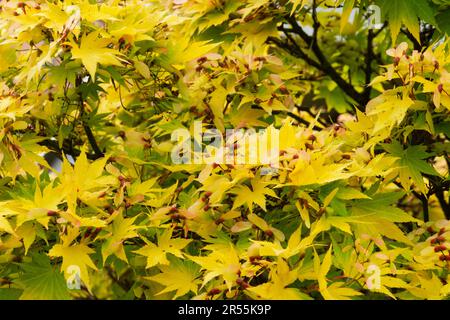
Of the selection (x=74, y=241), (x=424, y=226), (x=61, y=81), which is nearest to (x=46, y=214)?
(x=74, y=241)

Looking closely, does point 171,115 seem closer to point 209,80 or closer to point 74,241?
point 209,80

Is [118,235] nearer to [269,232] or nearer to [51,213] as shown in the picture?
[51,213]

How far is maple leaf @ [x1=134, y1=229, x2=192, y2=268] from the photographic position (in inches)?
63.1

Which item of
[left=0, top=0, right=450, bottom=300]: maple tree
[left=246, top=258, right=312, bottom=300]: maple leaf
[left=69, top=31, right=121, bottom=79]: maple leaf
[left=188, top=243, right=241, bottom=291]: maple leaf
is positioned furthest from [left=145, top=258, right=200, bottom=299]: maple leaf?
[left=69, top=31, right=121, bottom=79]: maple leaf

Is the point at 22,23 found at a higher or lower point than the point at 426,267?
higher

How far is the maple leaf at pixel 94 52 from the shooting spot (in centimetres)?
165

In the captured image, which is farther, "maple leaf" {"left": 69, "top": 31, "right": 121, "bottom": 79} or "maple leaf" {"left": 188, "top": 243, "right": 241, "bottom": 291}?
"maple leaf" {"left": 69, "top": 31, "right": 121, "bottom": 79}

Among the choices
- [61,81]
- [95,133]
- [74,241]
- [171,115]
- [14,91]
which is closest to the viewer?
[74,241]

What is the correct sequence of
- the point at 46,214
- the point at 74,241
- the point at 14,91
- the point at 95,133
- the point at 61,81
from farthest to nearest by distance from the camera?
1. the point at 95,133
2. the point at 14,91
3. the point at 61,81
4. the point at 74,241
5. the point at 46,214

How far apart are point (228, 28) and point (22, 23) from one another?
805 millimetres

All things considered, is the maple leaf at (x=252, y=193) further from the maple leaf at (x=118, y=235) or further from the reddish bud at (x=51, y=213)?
the reddish bud at (x=51, y=213)

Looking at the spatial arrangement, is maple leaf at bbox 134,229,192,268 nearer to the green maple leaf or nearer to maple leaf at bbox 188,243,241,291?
maple leaf at bbox 188,243,241,291

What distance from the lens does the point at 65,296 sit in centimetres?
159
